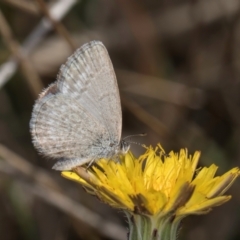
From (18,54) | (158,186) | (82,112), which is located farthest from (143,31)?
(158,186)

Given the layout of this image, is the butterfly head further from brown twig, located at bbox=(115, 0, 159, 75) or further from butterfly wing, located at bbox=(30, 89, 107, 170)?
brown twig, located at bbox=(115, 0, 159, 75)

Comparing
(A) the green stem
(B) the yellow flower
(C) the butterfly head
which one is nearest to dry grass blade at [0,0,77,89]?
(C) the butterfly head

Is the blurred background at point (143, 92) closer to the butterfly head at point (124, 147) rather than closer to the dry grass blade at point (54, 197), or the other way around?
the dry grass blade at point (54, 197)

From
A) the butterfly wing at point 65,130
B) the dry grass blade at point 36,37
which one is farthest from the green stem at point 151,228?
the dry grass blade at point 36,37

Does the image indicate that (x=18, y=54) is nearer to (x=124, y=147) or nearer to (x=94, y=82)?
(x=94, y=82)

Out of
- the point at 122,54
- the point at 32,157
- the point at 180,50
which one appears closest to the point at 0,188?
the point at 32,157

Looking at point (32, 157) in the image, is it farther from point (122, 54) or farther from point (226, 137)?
point (226, 137)
